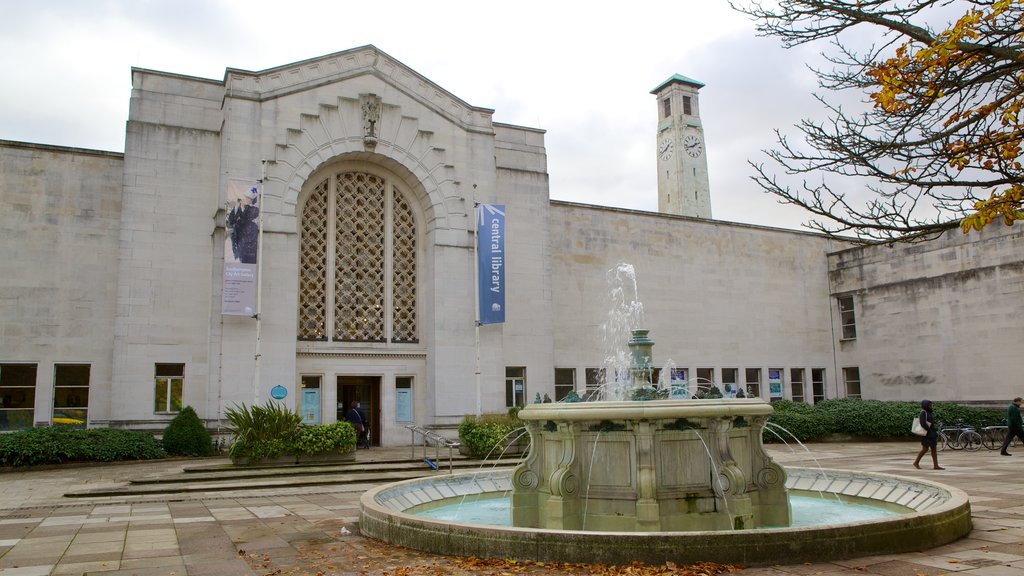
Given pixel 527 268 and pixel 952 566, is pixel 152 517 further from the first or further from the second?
pixel 527 268

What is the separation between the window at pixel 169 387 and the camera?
933 inches

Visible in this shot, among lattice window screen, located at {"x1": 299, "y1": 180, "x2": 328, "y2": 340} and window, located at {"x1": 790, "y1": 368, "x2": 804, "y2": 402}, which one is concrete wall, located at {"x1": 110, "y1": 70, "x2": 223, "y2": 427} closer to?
lattice window screen, located at {"x1": 299, "y1": 180, "x2": 328, "y2": 340}

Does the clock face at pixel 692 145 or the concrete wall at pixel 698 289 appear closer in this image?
the concrete wall at pixel 698 289

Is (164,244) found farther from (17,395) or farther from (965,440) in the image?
(965,440)

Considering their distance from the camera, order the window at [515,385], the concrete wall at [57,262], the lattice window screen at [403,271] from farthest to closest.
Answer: the window at [515,385] → the lattice window screen at [403,271] → the concrete wall at [57,262]

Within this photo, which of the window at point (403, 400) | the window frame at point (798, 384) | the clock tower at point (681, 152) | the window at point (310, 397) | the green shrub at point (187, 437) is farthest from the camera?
the clock tower at point (681, 152)

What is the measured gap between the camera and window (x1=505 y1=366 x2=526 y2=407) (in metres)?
29.2

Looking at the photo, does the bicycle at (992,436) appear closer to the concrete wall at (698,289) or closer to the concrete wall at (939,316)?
the concrete wall at (939,316)

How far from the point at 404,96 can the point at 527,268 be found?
7.92 metres

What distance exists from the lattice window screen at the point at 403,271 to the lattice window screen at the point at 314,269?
2437mm

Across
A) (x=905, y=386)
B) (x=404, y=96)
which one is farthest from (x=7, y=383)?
(x=905, y=386)

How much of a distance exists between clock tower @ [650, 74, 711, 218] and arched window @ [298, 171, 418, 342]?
51545 millimetres

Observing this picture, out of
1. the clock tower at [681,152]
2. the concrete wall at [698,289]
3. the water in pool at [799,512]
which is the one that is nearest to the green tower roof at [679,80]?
the clock tower at [681,152]

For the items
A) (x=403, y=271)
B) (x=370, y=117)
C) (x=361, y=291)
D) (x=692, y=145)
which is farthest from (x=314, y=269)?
(x=692, y=145)
